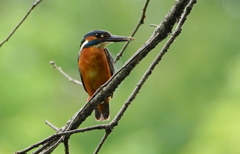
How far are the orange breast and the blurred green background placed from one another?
76.7 inches

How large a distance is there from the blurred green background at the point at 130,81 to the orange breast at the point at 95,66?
1948mm

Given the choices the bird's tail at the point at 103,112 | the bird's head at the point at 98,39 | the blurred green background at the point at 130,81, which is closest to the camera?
the bird's head at the point at 98,39

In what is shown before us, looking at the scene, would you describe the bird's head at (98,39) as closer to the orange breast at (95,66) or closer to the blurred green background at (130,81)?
the orange breast at (95,66)

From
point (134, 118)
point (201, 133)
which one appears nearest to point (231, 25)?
point (134, 118)

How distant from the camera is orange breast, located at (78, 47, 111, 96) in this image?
12.2 ft

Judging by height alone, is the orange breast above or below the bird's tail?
above

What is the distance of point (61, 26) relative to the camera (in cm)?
839

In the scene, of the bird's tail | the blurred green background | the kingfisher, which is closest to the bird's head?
the kingfisher

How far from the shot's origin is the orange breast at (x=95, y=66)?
3.71 m

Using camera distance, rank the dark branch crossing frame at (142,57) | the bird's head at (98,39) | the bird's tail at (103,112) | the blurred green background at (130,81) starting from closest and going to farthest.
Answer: the dark branch crossing frame at (142,57), the bird's head at (98,39), the bird's tail at (103,112), the blurred green background at (130,81)

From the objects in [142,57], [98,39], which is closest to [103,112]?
[98,39]

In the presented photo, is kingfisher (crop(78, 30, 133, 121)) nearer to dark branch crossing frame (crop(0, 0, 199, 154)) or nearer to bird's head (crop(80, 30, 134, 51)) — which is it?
bird's head (crop(80, 30, 134, 51))

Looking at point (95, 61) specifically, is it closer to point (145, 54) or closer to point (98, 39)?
point (98, 39)

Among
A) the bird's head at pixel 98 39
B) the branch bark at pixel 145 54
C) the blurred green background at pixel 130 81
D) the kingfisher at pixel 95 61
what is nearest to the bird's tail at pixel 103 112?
the kingfisher at pixel 95 61
